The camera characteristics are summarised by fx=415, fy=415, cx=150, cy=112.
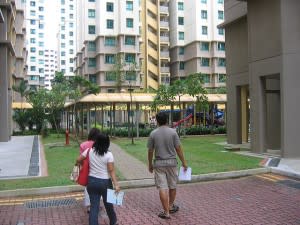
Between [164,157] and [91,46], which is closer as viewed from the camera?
[164,157]

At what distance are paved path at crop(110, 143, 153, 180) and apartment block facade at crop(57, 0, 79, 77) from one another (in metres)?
92.4

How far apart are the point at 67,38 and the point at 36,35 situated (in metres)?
13.1

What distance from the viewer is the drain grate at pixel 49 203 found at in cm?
826

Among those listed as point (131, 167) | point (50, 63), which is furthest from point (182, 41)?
point (50, 63)

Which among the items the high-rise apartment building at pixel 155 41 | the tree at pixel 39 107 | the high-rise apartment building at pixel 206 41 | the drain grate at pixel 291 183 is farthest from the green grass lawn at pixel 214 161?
the high-rise apartment building at pixel 155 41

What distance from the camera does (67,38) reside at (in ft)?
358

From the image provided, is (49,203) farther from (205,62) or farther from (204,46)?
(204,46)

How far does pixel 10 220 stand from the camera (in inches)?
285

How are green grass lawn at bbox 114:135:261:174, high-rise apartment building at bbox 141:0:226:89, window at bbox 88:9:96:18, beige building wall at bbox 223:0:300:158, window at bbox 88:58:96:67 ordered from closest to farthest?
1. green grass lawn at bbox 114:135:261:174
2. beige building wall at bbox 223:0:300:158
3. window at bbox 88:9:96:18
4. window at bbox 88:58:96:67
5. high-rise apartment building at bbox 141:0:226:89

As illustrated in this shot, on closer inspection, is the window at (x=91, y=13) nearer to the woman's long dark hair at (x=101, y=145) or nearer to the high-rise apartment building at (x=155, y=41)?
the high-rise apartment building at (x=155, y=41)

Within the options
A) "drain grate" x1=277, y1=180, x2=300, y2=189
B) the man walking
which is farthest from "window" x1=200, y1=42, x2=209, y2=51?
the man walking

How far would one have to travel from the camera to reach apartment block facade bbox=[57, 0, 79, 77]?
349ft

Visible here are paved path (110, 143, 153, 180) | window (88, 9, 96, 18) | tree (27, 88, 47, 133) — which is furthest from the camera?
window (88, 9, 96, 18)

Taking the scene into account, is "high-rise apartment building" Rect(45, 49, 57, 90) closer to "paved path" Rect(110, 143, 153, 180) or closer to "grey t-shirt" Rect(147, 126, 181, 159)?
"paved path" Rect(110, 143, 153, 180)
